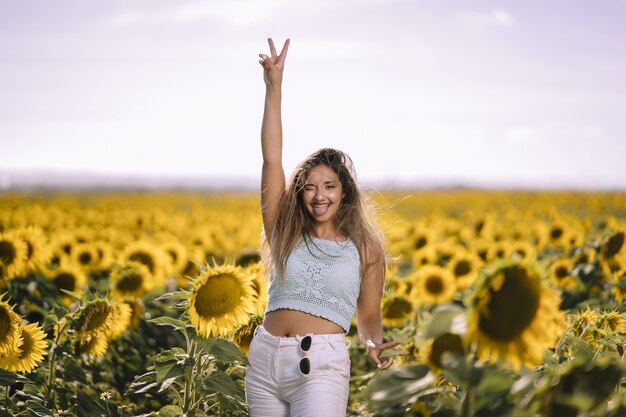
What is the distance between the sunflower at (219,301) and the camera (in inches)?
146

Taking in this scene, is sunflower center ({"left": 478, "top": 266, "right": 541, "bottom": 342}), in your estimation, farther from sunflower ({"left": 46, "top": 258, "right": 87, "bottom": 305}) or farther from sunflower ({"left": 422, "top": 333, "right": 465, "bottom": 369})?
sunflower ({"left": 46, "top": 258, "right": 87, "bottom": 305})

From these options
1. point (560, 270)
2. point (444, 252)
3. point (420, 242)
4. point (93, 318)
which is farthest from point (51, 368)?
point (420, 242)

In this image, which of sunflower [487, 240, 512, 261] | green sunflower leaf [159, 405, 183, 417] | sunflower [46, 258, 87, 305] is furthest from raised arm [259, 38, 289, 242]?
sunflower [487, 240, 512, 261]

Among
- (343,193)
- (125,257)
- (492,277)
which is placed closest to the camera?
(492,277)

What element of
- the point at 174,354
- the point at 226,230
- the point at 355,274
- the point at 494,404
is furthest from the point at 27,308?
the point at 226,230

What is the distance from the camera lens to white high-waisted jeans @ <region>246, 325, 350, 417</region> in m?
3.30

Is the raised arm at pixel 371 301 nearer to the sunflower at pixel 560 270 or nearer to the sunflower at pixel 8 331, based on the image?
the sunflower at pixel 8 331

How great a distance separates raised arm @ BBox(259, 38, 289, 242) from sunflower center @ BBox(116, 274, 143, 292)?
311 cm

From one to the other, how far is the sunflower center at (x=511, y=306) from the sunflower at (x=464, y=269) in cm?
694

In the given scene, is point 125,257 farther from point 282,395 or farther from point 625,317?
point 625,317

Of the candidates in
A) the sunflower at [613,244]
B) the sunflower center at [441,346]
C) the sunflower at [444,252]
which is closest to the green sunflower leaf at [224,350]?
the sunflower center at [441,346]

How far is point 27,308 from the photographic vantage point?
6.37m

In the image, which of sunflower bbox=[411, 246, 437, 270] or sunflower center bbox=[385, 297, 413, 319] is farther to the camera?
sunflower bbox=[411, 246, 437, 270]

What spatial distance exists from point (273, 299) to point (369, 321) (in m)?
0.56
